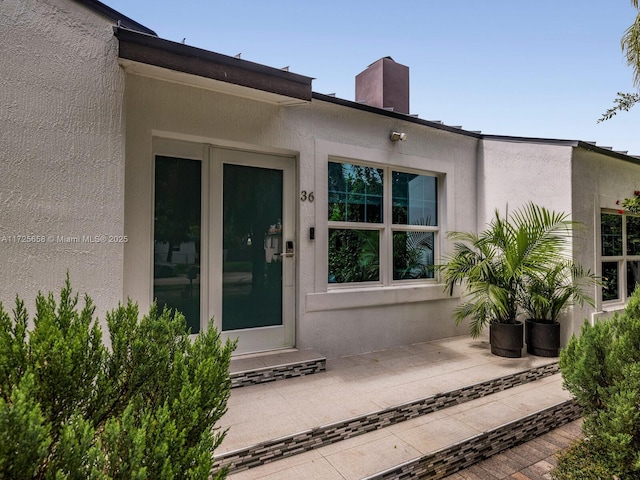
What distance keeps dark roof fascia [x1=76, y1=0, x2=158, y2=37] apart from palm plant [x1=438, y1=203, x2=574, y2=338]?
18.2 ft

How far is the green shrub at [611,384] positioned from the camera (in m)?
2.67

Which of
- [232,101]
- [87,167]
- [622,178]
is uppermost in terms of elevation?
[232,101]

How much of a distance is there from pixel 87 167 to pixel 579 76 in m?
9.72

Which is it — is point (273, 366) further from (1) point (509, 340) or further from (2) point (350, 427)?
(1) point (509, 340)

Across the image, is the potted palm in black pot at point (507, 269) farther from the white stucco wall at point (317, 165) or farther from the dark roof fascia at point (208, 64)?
the dark roof fascia at point (208, 64)

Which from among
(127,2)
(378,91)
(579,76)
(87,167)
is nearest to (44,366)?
(87,167)

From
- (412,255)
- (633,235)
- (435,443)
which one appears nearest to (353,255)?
(412,255)

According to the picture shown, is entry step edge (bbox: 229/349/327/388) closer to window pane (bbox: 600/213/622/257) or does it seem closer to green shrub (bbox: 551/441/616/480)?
green shrub (bbox: 551/441/616/480)

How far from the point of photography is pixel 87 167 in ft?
10.2

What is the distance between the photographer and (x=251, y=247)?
5.07m

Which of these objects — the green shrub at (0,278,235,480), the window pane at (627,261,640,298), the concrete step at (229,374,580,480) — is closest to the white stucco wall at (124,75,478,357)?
the concrete step at (229,374,580,480)

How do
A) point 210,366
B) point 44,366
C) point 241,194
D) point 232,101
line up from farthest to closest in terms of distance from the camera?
point 241,194, point 232,101, point 210,366, point 44,366

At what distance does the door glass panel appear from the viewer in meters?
4.91

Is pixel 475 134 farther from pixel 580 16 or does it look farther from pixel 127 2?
pixel 127 2
